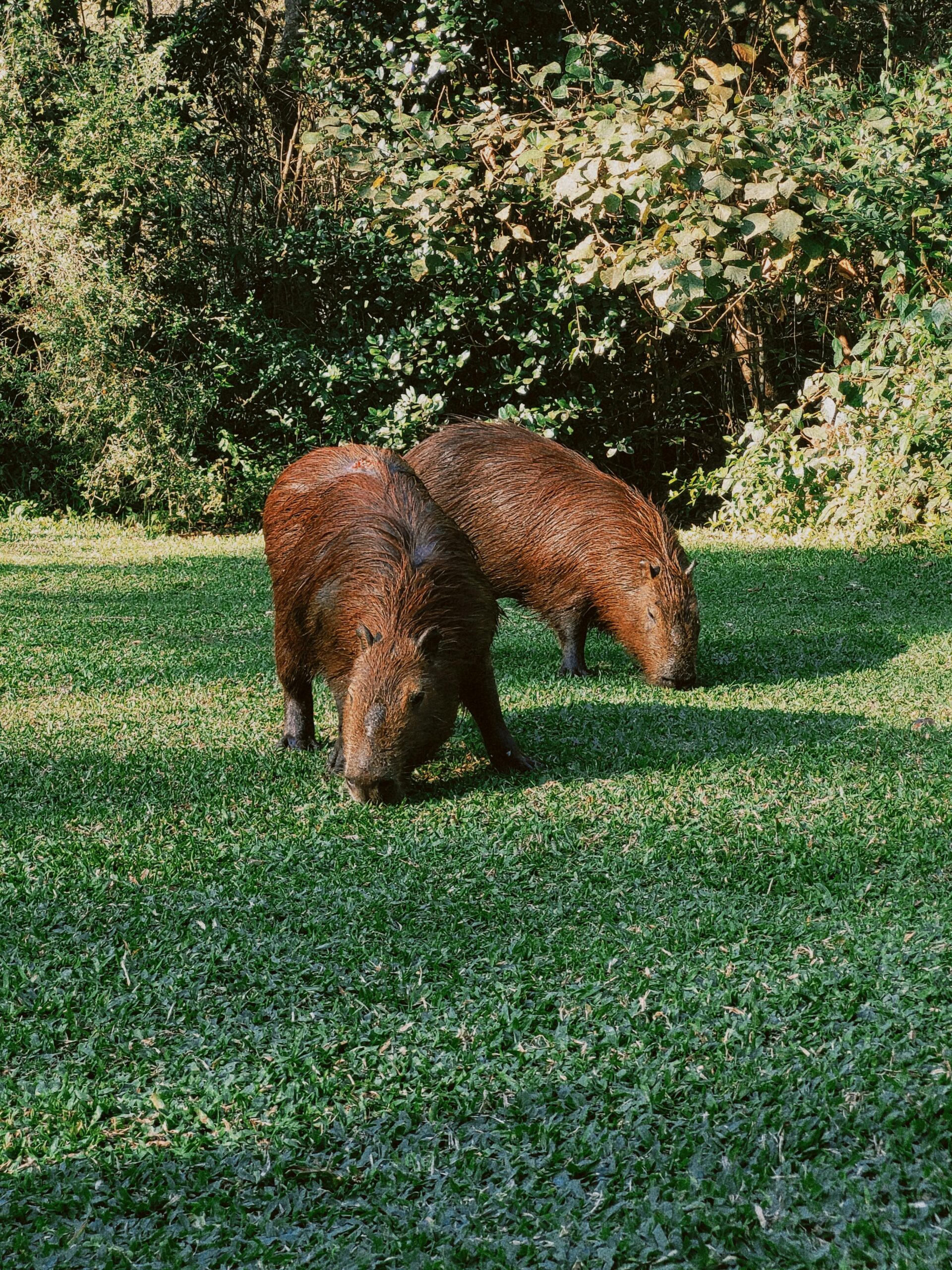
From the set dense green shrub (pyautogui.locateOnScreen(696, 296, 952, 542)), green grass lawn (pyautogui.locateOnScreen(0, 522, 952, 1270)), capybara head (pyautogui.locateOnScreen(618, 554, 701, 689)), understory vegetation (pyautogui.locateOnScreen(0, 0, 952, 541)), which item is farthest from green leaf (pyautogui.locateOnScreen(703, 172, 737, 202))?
green grass lawn (pyautogui.locateOnScreen(0, 522, 952, 1270))

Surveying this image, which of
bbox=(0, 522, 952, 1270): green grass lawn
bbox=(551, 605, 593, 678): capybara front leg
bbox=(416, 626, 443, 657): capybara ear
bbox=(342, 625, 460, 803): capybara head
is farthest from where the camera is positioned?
bbox=(551, 605, 593, 678): capybara front leg

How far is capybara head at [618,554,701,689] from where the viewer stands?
6570 mm

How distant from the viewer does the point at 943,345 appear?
973cm

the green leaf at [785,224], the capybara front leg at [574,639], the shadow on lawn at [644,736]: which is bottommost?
the shadow on lawn at [644,736]

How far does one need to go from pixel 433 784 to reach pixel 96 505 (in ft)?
34.7

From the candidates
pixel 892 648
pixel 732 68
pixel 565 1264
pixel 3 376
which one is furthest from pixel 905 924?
pixel 3 376

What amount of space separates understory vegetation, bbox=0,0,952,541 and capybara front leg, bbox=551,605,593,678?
4418mm

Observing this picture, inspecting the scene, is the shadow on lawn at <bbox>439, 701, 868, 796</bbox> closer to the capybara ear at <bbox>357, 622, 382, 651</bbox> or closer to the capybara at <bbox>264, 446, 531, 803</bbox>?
the capybara at <bbox>264, 446, 531, 803</bbox>

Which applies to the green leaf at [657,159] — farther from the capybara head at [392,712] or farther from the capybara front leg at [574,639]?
the capybara head at [392,712]

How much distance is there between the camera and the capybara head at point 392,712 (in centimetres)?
423

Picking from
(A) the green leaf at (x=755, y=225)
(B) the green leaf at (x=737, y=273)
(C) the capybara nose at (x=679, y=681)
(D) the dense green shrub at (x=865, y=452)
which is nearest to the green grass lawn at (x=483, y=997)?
(C) the capybara nose at (x=679, y=681)

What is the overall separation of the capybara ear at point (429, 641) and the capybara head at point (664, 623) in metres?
2.45

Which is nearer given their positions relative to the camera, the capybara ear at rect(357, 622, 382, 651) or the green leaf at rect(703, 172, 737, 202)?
the capybara ear at rect(357, 622, 382, 651)

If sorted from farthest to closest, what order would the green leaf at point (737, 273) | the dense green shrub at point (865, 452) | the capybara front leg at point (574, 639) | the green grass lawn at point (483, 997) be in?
the dense green shrub at point (865, 452), the green leaf at point (737, 273), the capybara front leg at point (574, 639), the green grass lawn at point (483, 997)
